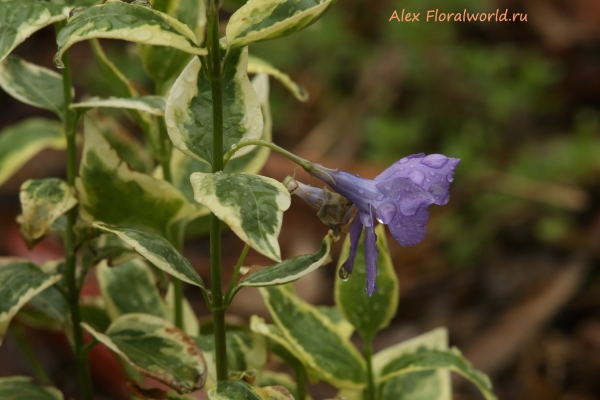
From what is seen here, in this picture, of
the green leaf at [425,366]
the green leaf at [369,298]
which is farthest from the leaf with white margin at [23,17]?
the green leaf at [425,366]

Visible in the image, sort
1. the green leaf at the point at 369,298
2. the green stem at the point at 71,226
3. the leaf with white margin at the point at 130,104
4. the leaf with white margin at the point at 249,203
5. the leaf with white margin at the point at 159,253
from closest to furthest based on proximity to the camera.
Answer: the leaf with white margin at the point at 249,203 → the leaf with white margin at the point at 159,253 → the leaf with white margin at the point at 130,104 → the green stem at the point at 71,226 → the green leaf at the point at 369,298

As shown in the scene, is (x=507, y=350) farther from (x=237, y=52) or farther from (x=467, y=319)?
(x=237, y=52)

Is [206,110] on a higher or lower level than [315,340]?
higher

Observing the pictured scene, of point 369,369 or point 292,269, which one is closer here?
point 292,269

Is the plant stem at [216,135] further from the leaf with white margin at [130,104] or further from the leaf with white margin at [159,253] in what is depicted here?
the leaf with white margin at [130,104]

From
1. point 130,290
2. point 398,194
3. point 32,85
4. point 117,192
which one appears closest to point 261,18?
point 398,194

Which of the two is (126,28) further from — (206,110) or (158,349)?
(158,349)

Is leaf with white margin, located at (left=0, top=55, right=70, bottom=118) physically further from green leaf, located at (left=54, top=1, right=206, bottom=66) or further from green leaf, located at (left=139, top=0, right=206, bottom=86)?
green leaf, located at (left=54, top=1, right=206, bottom=66)
